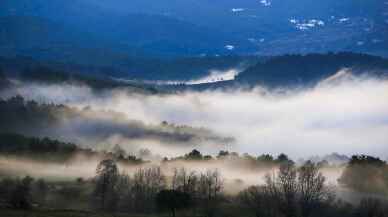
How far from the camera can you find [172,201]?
6545 inches

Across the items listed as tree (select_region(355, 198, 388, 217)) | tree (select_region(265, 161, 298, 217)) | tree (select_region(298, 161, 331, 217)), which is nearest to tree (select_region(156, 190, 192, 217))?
tree (select_region(265, 161, 298, 217))

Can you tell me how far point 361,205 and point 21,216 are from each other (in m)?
97.2

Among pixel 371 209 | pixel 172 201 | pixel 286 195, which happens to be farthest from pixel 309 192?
pixel 172 201

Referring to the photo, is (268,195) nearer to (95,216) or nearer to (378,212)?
(378,212)

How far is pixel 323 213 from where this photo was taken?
593ft

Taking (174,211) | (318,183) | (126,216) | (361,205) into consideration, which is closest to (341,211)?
(361,205)

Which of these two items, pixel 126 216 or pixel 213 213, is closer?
pixel 126 216

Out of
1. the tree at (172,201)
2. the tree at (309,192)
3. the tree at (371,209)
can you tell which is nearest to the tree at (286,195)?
the tree at (309,192)

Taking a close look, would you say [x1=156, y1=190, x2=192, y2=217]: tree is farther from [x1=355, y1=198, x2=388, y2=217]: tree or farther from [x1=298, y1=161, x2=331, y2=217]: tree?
[x1=355, y1=198, x2=388, y2=217]: tree

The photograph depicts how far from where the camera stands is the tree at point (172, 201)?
164875 millimetres

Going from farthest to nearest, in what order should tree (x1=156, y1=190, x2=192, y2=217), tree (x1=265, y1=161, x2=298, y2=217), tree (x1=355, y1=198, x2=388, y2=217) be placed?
tree (x1=355, y1=198, x2=388, y2=217)
tree (x1=156, y1=190, x2=192, y2=217)
tree (x1=265, y1=161, x2=298, y2=217)

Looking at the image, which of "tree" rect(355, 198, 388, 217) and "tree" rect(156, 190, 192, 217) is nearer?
"tree" rect(156, 190, 192, 217)

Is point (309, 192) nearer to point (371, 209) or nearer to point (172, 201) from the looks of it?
point (371, 209)

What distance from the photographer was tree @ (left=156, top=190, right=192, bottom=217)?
164875 mm
